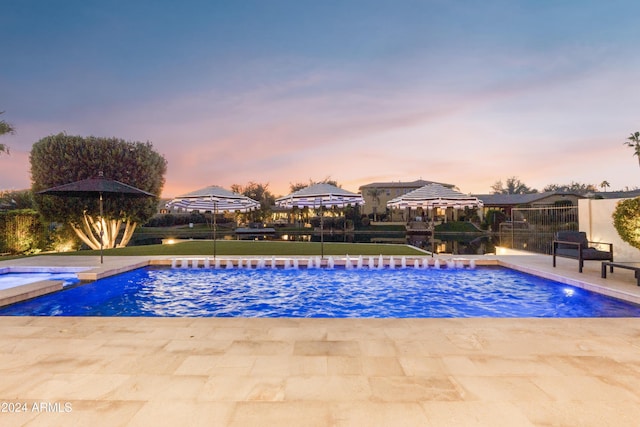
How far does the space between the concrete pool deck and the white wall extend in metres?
9.21

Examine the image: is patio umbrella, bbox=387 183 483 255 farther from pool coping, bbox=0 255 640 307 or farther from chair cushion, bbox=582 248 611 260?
chair cushion, bbox=582 248 611 260

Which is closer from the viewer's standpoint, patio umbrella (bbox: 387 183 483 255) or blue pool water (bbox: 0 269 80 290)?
blue pool water (bbox: 0 269 80 290)

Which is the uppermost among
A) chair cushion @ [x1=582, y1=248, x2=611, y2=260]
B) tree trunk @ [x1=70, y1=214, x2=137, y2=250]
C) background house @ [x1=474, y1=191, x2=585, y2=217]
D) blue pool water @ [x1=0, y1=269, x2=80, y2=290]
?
background house @ [x1=474, y1=191, x2=585, y2=217]

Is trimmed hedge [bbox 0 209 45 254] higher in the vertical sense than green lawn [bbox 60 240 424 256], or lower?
higher

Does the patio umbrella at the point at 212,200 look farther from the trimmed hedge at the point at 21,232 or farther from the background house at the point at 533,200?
the background house at the point at 533,200

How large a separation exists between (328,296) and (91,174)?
54.6 ft

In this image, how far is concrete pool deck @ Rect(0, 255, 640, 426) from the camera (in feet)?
7.98

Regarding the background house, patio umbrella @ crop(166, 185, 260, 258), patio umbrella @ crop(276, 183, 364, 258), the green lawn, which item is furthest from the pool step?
the background house

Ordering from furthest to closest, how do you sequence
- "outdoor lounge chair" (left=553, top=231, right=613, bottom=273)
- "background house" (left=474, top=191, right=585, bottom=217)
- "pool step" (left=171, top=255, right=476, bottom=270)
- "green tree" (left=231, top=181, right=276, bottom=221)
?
1. "green tree" (left=231, top=181, right=276, bottom=221)
2. "background house" (left=474, top=191, right=585, bottom=217)
3. "pool step" (left=171, top=255, right=476, bottom=270)
4. "outdoor lounge chair" (left=553, top=231, right=613, bottom=273)

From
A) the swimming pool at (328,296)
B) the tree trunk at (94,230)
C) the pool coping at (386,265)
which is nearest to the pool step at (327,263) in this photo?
the pool coping at (386,265)

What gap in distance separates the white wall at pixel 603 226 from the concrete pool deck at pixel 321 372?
9209 mm

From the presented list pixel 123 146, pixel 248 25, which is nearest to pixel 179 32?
pixel 248 25

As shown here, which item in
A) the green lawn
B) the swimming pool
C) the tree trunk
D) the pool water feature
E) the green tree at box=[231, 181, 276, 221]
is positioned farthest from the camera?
the green tree at box=[231, 181, 276, 221]

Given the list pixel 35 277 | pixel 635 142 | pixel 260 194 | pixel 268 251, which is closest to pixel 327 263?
pixel 268 251
